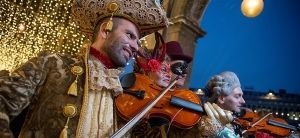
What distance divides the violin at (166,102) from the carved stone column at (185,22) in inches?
182

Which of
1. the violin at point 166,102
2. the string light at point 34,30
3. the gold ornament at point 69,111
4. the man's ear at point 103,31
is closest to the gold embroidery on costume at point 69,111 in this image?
the gold ornament at point 69,111

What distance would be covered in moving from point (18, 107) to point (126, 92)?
97 cm

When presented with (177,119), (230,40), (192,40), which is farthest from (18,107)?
(230,40)

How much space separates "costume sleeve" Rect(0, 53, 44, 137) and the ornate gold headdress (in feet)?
1.76

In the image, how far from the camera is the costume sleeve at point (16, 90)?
1686 mm

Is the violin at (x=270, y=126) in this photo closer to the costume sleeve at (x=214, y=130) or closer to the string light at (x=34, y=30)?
the costume sleeve at (x=214, y=130)

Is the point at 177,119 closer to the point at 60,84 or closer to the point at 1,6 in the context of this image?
the point at 60,84

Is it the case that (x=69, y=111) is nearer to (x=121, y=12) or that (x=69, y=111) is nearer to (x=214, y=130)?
(x=121, y=12)

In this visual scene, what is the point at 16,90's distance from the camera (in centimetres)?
172

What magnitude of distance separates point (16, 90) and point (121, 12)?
2.67 ft

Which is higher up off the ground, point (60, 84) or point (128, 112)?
point (60, 84)

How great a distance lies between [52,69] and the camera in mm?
1902

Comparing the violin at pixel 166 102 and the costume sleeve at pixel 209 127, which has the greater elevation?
the violin at pixel 166 102

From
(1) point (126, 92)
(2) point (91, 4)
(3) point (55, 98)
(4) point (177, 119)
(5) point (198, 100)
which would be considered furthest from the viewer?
(5) point (198, 100)
